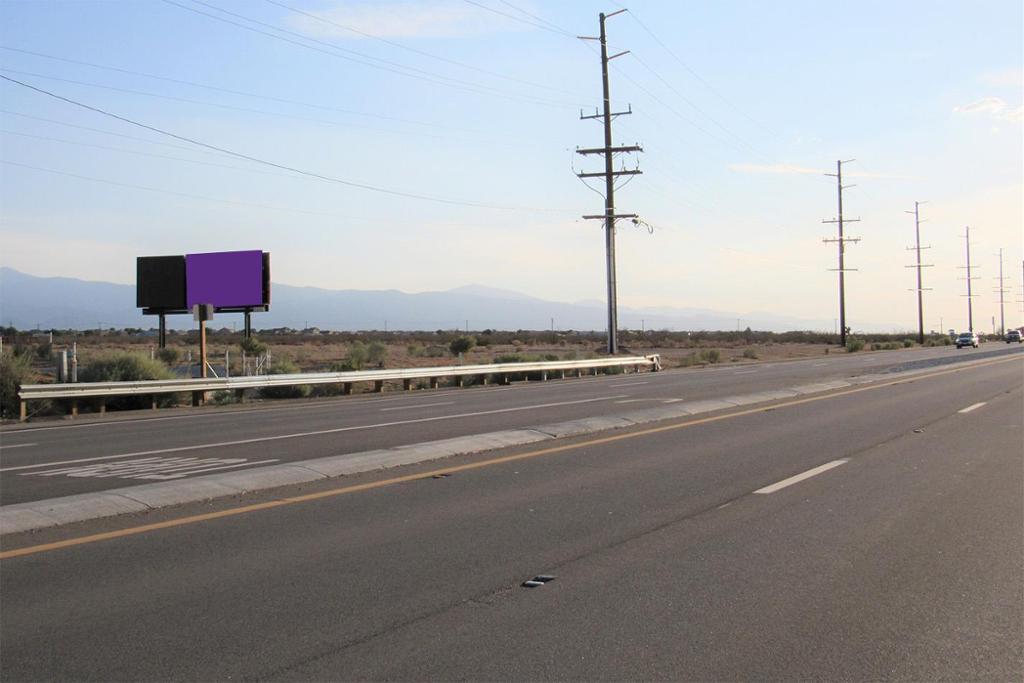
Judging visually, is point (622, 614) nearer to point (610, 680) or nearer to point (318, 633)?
point (610, 680)

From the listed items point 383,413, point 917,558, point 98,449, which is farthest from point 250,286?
point 917,558

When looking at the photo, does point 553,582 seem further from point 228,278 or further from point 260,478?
point 228,278

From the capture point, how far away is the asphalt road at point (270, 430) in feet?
41.5

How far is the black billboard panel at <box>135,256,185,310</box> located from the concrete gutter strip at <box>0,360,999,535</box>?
3415cm

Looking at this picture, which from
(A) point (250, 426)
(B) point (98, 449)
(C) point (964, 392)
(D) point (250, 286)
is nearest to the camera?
(B) point (98, 449)

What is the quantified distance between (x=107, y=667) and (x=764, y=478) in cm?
803

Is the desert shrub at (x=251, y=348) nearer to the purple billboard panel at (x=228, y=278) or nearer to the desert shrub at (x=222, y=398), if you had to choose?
the purple billboard panel at (x=228, y=278)

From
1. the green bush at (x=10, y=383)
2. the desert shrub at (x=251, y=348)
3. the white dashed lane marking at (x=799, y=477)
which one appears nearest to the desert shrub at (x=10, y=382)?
the green bush at (x=10, y=383)

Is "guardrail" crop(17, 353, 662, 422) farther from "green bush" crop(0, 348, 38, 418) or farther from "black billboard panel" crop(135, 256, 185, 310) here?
"black billboard panel" crop(135, 256, 185, 310)

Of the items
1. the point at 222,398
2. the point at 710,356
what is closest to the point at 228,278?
the point at 222,398

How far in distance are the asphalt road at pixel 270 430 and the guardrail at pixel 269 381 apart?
42.7 inches

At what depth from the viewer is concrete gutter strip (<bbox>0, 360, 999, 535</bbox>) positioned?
30.0 ft

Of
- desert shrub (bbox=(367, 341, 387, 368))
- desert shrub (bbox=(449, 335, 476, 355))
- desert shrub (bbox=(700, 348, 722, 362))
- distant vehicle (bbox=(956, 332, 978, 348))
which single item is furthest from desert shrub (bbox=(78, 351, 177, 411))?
distant vehicle (bbox=(956, 332, 978, 348))

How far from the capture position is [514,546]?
7941mm
